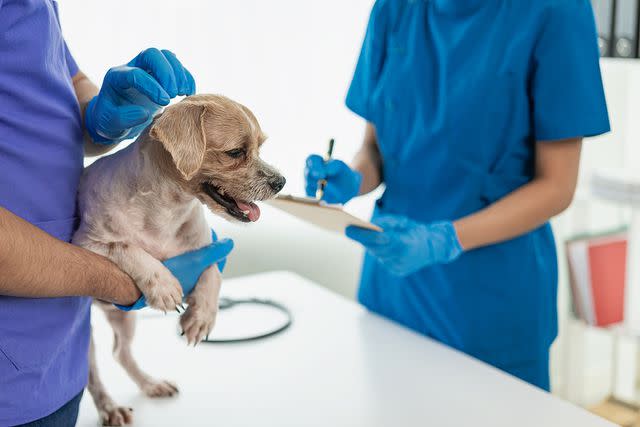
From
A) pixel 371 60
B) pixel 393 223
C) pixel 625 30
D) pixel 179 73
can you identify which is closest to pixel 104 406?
pixel 179 73

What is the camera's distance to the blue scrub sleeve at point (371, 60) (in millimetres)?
1631

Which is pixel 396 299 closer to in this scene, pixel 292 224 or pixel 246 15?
pixel 292 224

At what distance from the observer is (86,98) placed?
0.96 metres

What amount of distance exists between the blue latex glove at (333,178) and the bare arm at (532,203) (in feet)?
0.95

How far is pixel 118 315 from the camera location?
1.08 meters

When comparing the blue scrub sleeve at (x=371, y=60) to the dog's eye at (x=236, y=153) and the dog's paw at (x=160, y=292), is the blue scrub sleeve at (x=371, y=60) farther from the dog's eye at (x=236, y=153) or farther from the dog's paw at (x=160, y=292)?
the dog's paw at (x=160, y=292)

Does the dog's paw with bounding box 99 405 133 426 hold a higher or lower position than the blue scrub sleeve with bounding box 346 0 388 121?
lower

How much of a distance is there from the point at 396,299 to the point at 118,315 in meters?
0.76

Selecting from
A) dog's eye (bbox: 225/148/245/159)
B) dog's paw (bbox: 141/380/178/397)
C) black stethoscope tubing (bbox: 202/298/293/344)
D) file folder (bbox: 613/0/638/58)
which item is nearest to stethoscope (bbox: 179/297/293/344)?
black stethoscope tubing (bbox: 202/298/293/344)

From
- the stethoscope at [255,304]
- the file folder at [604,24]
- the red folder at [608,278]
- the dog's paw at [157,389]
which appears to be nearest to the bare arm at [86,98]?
the dog's paw at [157,389]

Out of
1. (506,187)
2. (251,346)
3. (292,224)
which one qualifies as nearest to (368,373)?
(251,346)

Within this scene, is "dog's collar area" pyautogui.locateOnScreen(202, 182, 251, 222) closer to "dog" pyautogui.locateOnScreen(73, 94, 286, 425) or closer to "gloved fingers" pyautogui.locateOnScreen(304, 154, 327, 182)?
"dog" pyautogui.locateOnScreen(73, 94, 286, 425)

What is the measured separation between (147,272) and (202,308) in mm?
95

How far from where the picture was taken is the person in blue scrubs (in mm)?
1374
